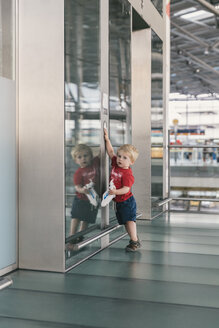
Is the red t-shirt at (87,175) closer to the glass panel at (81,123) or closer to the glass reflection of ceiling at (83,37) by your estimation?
the glass panel at (81,123)

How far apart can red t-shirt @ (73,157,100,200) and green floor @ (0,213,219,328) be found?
0.61 m

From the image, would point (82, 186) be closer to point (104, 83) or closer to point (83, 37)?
point (104, 83)

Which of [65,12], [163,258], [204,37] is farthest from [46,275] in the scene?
[204,37]

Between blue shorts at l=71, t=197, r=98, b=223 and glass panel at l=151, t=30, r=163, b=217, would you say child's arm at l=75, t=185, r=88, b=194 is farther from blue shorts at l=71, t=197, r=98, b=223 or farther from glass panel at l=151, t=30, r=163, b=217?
glass panel at l=151, t=30, r=163, b=217

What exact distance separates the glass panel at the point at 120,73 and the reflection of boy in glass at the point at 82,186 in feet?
1.98

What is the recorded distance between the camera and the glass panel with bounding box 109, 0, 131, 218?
405 cm

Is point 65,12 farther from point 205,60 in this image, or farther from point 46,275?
point 205,60

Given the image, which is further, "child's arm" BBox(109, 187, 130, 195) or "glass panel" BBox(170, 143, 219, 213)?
"glass panel" BBox(170, 143, 219, 213)

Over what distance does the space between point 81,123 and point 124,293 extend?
4.48ft

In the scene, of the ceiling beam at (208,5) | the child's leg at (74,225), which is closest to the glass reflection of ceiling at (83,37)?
the child's leg at (74,225)

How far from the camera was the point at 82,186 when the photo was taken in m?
3.33

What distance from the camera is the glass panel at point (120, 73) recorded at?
13.3ft

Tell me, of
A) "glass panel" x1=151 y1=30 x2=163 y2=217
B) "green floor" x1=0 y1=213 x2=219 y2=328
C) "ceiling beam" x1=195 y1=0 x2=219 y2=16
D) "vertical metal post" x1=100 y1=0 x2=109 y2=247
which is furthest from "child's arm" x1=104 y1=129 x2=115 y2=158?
"ceiling beam" x1=195 y1=0 x2=219 y2=16

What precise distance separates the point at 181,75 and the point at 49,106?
26.8 metres
